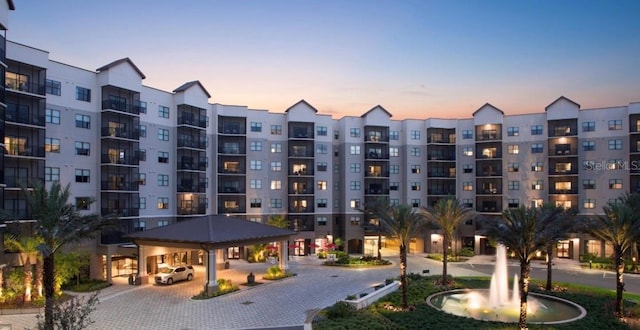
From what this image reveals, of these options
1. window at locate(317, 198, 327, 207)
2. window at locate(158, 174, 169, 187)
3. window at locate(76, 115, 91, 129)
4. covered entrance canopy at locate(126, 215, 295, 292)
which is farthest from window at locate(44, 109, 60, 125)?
window at locate(317, 198, 327, 207)

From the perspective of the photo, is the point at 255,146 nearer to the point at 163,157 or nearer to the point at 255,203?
the point at 255,203

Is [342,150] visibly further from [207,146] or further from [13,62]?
[13,62]

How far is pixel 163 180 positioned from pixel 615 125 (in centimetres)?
5380

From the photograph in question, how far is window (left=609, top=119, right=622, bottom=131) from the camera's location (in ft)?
191

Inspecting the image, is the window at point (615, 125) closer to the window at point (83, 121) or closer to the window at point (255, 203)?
the window at point (255, 203)

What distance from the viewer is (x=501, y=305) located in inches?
1267

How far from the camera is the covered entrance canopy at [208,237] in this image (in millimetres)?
36188

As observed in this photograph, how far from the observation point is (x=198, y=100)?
178ft

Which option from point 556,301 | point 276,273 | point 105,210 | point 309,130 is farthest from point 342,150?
point 556,301

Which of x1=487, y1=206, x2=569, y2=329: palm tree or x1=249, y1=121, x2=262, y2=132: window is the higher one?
x1=249, y1=121, x2=262, y2=132: window

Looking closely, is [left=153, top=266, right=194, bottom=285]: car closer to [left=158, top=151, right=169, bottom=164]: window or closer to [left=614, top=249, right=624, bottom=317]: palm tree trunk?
[left=158, top=151, right=169, bottom=164]: window

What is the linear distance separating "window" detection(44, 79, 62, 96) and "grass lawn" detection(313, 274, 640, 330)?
1185 inches

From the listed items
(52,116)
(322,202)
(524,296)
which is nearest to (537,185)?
(322,202)

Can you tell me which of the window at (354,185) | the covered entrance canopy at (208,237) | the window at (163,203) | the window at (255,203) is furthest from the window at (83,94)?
the window at (354,185)
